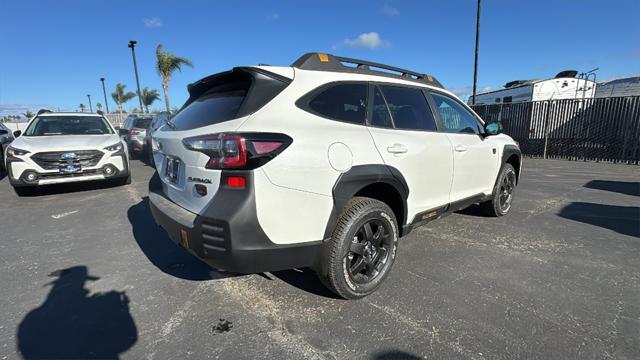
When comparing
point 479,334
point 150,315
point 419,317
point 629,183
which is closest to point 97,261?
point 150,315

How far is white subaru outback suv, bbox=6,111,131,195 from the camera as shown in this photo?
5.61 meters

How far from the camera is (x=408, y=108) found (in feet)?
10.2

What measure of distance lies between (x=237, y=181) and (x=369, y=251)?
1.28 m

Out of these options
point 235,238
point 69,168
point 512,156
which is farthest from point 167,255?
point 512,156

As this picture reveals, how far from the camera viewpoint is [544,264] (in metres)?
3.26

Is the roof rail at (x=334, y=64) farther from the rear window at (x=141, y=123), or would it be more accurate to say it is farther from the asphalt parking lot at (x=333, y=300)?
the rear window at (x=141, y=123)

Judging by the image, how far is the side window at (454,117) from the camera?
3.55m

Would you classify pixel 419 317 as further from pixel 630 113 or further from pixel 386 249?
pixel 630 113

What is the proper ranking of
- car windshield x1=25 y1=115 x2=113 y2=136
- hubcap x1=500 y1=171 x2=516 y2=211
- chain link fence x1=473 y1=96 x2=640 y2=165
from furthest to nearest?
chain link fence x1=473 y1=96 x2=640 y2=165 → car windshield x1=25 y1=115 x2=113 y2=136 → hubcap x1=500 y1=171 x2=516 y2=211

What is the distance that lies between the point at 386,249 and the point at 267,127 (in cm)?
148

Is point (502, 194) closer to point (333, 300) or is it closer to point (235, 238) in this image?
point (333, 300)

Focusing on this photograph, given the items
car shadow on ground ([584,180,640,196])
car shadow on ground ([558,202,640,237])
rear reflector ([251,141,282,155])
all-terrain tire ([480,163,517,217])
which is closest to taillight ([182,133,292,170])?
Answer: rear reflector ([251,141,282,155])

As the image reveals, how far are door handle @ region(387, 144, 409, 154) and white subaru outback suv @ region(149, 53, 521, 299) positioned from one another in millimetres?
14

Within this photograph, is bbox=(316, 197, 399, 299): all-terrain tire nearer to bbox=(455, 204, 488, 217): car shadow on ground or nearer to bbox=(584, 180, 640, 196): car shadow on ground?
bbox=(455, 204, 488, 217): car shadow on ground
